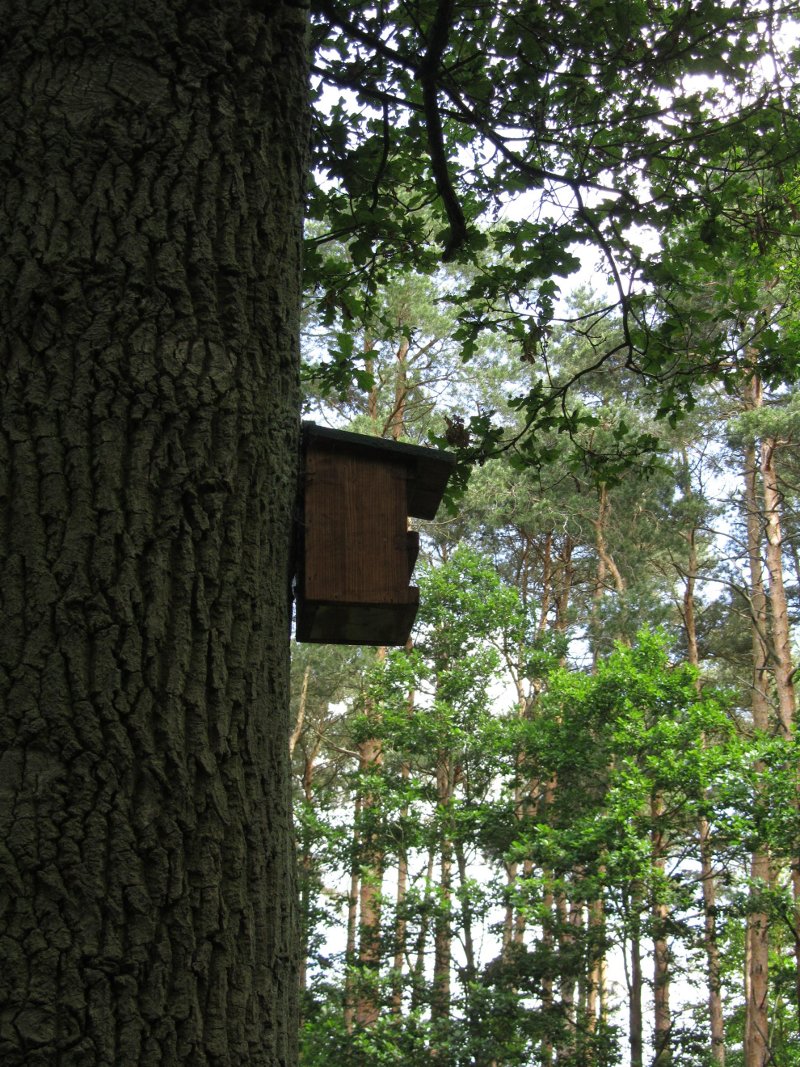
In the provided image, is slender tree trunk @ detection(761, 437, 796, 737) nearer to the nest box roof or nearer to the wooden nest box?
the nest box roof

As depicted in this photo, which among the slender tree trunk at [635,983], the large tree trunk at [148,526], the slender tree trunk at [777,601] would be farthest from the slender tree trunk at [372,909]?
the large tree trunk at [148,526]

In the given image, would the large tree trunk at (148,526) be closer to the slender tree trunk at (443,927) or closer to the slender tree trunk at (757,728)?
the slender tree trunk at (443,927)

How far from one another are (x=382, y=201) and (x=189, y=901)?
3147 mm

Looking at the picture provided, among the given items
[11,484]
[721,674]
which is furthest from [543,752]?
[11,484]

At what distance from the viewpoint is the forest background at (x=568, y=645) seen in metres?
3.94

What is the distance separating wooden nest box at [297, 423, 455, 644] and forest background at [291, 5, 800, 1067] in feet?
4.00

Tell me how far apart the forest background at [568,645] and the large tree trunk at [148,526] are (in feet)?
4.23

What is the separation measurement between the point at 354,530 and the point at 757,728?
15244 mm

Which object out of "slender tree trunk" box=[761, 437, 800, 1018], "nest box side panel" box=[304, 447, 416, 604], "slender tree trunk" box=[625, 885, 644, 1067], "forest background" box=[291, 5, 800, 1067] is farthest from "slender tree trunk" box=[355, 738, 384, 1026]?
"nest box side panel" box=[304, 447, 416, 604]

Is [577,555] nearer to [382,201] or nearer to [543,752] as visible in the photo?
[543,752]

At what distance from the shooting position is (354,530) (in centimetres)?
185

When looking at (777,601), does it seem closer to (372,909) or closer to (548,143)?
(372,909)

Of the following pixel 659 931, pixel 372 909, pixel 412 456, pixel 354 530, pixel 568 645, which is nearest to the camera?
pixel 354 530

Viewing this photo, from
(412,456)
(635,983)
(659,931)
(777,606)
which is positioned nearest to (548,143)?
(412,456)
